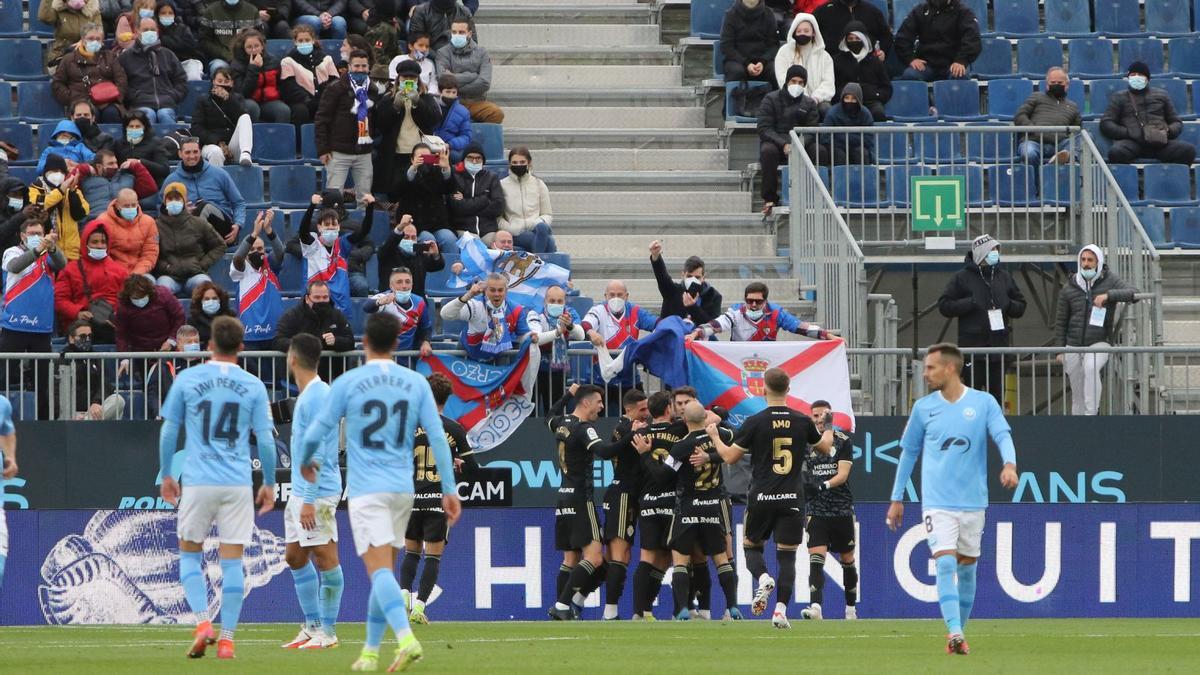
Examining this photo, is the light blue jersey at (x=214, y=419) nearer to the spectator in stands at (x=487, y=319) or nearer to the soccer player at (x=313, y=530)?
the soccer player at (x=313, y=530)

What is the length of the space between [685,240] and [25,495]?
8131mm

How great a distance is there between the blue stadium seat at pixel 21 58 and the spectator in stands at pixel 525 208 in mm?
6039

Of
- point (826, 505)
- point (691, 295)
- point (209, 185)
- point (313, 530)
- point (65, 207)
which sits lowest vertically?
point (826, 505)

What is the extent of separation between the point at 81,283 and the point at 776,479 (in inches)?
287

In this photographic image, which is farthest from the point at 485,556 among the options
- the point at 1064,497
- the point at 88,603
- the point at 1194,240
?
the point at 1194,240

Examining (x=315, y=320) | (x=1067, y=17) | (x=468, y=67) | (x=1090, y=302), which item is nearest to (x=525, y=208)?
(x=468, y=67)

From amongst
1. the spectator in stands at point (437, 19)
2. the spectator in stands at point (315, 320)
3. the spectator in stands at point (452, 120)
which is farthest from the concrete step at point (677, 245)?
the spectator in stands at point (315, 320)

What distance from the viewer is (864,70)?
24359 millimetres

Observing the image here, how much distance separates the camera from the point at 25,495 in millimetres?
19281

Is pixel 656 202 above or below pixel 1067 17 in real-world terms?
below

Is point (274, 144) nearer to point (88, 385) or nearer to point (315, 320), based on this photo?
point (315, 320)

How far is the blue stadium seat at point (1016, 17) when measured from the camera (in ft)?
87.0

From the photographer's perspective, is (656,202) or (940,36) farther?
(940,36)

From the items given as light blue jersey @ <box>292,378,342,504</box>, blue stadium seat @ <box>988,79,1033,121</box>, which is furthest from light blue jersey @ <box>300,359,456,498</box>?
blue stadium seat @ <box>988,79,1033,121</box>
